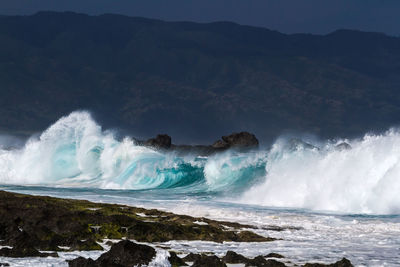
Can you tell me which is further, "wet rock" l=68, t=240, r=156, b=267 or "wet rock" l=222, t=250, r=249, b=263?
"wet rock" l=222, t=250, r=249, b=263

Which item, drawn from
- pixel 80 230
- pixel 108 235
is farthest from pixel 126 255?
pixel 108 235

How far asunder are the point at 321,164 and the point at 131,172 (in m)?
14.8

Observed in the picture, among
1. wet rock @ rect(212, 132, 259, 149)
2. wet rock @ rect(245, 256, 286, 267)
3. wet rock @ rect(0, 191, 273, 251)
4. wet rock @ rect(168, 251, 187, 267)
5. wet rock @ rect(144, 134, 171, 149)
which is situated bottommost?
wet rock @ rect(168, 251, 187, 267)

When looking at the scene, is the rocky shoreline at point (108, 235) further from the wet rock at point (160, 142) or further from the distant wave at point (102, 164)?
the wet rock at point (160, 142)

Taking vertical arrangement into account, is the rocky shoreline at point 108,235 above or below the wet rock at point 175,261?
above

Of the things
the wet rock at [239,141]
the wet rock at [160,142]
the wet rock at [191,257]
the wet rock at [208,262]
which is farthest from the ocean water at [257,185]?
the wet rock at [239,141]

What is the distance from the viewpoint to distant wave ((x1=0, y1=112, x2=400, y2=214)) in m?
26.5

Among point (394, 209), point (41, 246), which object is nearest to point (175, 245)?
point (41, 246)

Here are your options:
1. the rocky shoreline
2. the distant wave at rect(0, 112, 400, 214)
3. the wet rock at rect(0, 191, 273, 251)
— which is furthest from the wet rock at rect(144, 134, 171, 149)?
the wet rock at rect(0, 191, 273, 251)

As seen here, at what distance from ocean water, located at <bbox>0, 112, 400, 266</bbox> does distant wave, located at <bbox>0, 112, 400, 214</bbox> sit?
Answer: 6cm

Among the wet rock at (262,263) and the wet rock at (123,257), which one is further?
the wet rock at (262,263)

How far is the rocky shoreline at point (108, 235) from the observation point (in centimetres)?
1090

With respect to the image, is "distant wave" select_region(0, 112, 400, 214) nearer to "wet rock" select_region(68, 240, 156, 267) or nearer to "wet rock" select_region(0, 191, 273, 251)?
"wet rock" select_region(0, 191, 273, 251)

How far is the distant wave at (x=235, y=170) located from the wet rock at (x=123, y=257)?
584 inches
